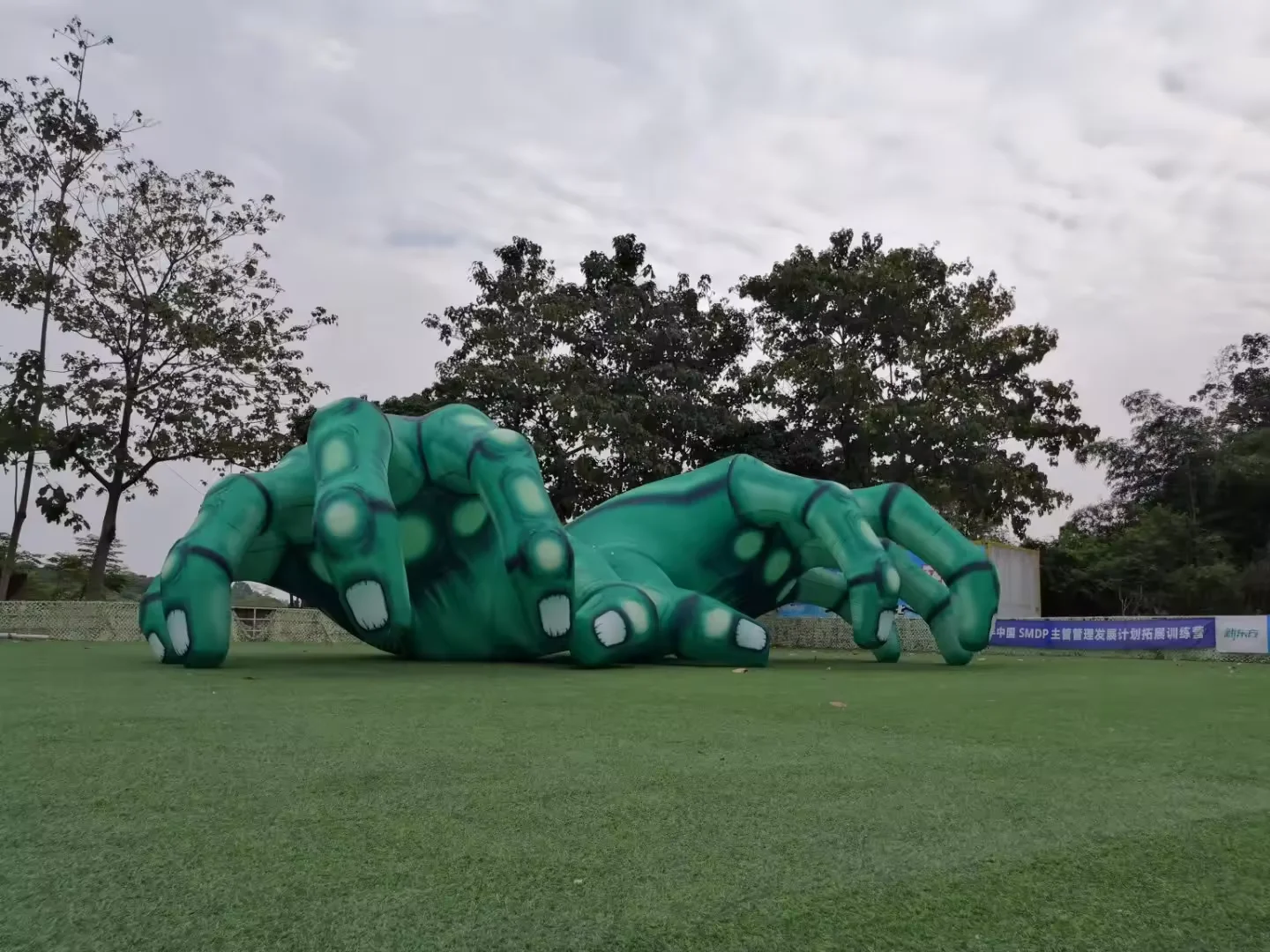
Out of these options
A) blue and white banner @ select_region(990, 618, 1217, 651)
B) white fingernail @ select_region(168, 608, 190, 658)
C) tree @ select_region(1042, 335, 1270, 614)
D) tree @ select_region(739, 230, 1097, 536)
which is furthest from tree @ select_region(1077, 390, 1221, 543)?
white fingernail @ select_region(168, 608, 190, 658)

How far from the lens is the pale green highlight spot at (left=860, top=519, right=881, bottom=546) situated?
8602 millimetres

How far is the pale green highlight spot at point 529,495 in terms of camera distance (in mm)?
7254

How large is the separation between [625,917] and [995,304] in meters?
20.9

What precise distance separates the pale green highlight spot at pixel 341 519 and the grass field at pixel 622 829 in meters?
2.15

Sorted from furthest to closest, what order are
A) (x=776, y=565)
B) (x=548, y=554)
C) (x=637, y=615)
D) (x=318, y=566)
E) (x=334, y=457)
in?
(x=776, y=565) → (x=318, y=566) → (x=637, y=615) → (x=548, y=554) → (x=334, y=457)

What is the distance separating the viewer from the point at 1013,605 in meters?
20.9

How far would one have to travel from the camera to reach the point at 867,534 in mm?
8648

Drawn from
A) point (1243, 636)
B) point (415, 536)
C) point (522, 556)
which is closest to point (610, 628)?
point (522, 556)

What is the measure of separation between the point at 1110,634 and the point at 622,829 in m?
13.8

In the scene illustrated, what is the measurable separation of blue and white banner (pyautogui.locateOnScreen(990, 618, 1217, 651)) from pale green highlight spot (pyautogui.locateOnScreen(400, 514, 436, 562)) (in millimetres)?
10018

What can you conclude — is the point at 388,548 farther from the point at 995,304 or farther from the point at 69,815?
the point at 995,304

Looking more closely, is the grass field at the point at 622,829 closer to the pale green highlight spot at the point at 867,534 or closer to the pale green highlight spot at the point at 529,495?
the pale green highlight spot at the point at 529,495

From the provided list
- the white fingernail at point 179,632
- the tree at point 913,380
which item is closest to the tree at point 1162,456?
the tree at point 913,380

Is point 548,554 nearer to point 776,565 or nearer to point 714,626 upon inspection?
point 714,626
